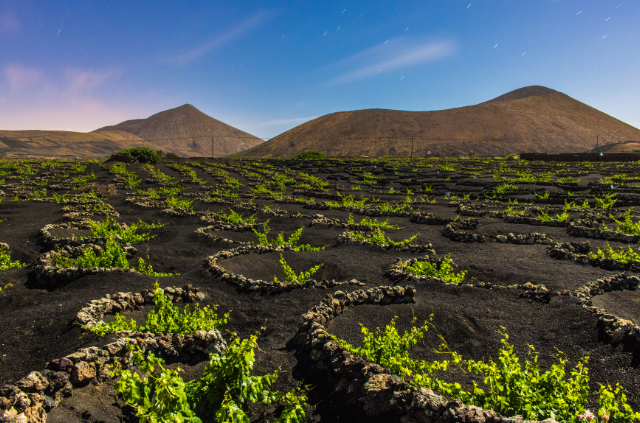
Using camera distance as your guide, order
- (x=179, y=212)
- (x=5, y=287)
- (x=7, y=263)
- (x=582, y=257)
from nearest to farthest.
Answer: (x=5, y=287), (x=7, y=263), (x=582, y=257), (x=179, y=212)

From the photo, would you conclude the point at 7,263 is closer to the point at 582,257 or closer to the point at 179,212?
the point at 179,212

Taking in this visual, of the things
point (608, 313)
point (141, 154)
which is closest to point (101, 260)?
point (608, 313)

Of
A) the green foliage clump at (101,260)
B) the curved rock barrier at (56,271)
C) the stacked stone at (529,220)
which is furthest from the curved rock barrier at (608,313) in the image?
the green foliage clump at (101,260)

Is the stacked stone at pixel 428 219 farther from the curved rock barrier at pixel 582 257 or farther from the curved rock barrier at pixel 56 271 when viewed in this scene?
the curved rock barrier at pixel 56 271

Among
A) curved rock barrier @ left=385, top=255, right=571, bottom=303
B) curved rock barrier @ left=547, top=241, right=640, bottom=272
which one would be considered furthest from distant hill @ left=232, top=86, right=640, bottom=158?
curved rock barrier @ left=385, top=255, right=571, bottom=303

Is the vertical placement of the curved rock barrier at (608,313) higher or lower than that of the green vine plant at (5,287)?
higher

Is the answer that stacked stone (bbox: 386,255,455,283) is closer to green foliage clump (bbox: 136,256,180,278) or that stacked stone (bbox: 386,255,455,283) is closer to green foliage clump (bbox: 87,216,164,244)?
green foliage clump (bbox: 136,256,180,278)
